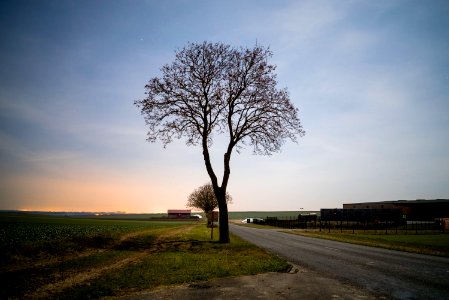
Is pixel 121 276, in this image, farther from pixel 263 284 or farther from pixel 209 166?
pixel 209 166

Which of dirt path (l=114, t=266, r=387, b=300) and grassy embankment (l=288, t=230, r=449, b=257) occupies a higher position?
dirt path (l=114, t=266, r=387, b=300)

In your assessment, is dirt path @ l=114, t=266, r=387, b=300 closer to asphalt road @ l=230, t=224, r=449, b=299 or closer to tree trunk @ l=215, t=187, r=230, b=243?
asphalt road @ l=230, t=224, r=449, b=299

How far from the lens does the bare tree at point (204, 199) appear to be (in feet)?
307

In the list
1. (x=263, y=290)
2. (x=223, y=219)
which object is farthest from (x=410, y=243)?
(x=263, y=290)

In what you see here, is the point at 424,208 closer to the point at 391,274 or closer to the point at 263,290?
the point at 391,274

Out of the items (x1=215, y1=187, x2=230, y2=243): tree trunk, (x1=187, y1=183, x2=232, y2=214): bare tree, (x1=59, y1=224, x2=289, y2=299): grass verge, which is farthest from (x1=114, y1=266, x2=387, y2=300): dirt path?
(x1=187, y1=183, x2=232, y2=214): bare tree

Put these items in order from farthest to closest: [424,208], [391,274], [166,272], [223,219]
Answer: [424,208] → [223,219] → [166,272] → [391,274]

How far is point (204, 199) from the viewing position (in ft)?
311

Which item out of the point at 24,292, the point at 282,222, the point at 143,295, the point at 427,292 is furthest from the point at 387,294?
the point at 282,222

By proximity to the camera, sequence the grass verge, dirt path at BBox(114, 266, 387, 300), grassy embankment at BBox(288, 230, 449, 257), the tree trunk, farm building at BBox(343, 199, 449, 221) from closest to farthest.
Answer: dirt path at BBox(114, 266, 387, 300) → the grass verge → grassy embankment at BBox(288, 230, 449, 257) → the tree trunk → farm building at BBox(343, 199, 449, 221)

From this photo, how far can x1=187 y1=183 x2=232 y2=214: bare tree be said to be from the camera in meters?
93.6

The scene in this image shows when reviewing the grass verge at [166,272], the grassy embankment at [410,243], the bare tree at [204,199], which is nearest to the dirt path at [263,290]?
the grass verge at [166,272]

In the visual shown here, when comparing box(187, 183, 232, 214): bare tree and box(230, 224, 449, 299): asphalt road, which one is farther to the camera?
box(187, 183, 232, 214): bare tree

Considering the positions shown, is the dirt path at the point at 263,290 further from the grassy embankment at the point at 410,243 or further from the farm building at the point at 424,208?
the farm building at the point at 424,208
